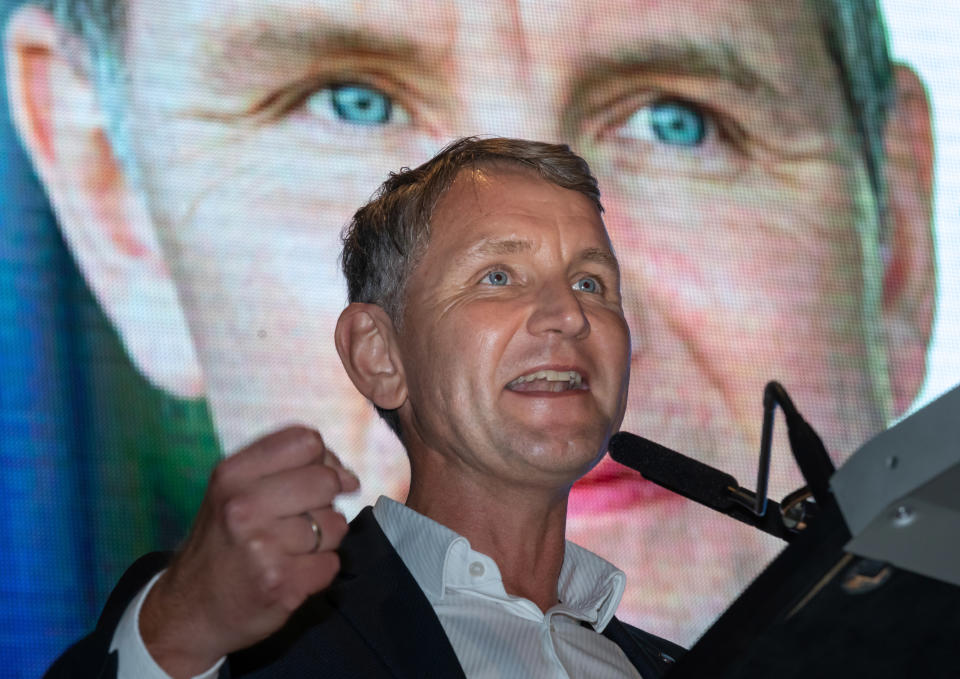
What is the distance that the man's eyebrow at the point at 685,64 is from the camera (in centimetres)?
282

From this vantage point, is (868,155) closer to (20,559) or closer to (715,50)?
(715,50)

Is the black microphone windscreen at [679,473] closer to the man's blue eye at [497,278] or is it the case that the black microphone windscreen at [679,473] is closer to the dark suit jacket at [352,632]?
the dark suit jacket at [352,632]

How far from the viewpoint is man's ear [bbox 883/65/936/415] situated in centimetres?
283

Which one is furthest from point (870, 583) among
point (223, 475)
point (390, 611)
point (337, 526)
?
point (390, 611)

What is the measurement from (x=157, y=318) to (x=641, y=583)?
1236mm

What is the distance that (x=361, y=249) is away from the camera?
1955 mm

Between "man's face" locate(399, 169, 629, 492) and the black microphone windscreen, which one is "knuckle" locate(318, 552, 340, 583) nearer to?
the black microphone windscreen

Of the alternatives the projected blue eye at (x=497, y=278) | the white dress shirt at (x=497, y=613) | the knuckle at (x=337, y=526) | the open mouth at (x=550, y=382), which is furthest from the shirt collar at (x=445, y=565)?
the knuckle at (x=337, y=526)

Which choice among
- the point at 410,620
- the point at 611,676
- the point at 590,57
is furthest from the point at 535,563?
the point at 590,57

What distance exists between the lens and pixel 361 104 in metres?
2.62

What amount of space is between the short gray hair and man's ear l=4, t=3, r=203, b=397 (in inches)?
25.8

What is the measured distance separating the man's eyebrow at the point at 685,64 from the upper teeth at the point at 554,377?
1287 millimetres

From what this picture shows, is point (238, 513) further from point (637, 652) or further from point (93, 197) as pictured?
point (93, 197)

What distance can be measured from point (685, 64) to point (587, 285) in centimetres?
128
